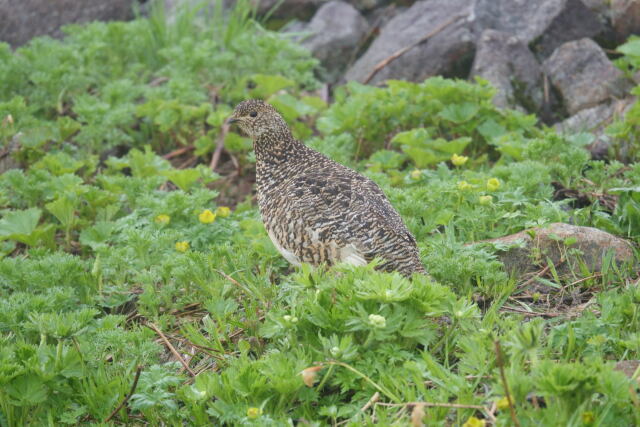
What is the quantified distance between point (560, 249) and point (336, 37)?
16.5ft

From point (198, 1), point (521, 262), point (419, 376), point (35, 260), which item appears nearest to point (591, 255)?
point (521, 262)

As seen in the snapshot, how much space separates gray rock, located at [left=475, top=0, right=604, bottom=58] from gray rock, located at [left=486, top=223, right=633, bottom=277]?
3642 millimetres

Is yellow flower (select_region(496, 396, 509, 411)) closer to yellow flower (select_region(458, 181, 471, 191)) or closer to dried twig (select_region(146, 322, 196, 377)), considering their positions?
dried twig (select_region(146, 322, 196, 377))

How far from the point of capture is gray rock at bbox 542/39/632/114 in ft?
23.4

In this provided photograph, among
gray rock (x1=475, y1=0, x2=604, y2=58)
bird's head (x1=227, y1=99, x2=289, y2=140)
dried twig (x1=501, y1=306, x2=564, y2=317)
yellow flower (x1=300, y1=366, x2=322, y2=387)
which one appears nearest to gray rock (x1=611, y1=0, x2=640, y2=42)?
gray rock (x1=475, y1=0, x2=604, y2=58)

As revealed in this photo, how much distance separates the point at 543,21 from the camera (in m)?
7.86

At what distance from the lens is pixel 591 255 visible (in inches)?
184

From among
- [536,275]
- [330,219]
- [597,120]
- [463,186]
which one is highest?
[330,219]

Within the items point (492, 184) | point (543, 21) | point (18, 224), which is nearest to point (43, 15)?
point (18, 224)

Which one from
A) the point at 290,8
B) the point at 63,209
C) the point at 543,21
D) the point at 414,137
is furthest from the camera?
the point at 290,8

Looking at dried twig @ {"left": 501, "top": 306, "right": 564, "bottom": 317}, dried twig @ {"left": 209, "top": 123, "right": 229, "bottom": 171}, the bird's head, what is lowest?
dried twig @ {"left": 209, "top": 123, "right": 229, "bottom": 171}

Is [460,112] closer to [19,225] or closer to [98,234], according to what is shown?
[98,234]

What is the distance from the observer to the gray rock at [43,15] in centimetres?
871

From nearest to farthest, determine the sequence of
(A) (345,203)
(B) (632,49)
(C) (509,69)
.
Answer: (A) (345,203), (B) (632,49), (C) (509,69)
